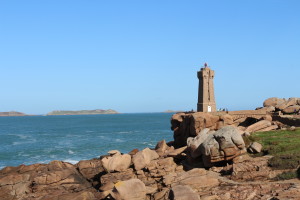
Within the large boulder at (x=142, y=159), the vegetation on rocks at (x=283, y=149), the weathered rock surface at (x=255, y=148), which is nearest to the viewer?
the vegetation on rocks at (x=283, y=149)

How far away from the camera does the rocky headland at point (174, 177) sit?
1872cm

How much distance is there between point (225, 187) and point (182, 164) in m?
7.94

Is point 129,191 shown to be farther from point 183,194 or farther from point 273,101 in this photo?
point 273,101

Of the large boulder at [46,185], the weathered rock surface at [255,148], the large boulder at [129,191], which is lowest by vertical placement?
the large boulder at [46,185]

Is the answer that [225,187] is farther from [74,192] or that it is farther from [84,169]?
[84,169]

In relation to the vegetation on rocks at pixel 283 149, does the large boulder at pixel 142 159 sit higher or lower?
lower

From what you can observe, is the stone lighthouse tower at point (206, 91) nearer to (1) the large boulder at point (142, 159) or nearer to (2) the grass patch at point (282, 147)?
(2) the grass patch at point (282, 147)

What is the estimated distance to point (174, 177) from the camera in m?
22.3

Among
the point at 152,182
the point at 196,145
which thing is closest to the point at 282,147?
the point at 196,145

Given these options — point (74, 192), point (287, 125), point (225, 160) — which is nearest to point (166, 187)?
point (225, 160)

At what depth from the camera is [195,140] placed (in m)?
27.2

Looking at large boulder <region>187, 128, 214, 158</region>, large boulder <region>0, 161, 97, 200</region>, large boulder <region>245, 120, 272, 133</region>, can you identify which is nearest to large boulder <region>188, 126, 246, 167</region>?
large boulder <region>187, 128, 214, 158</region>

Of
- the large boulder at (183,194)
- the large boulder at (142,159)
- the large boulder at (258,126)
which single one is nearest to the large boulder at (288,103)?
the large boulder at (258,126)

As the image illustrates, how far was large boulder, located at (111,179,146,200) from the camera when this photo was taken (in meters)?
19.7
